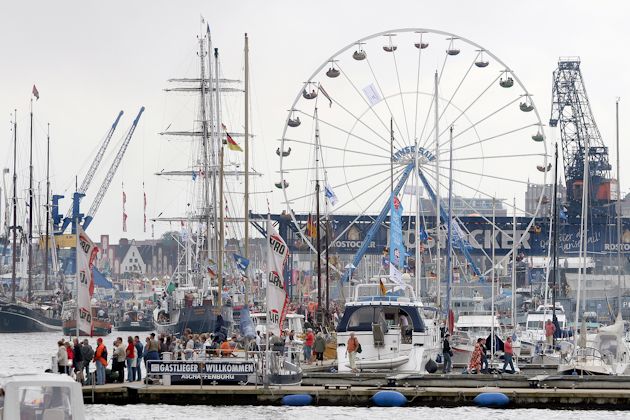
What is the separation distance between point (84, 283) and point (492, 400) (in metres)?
13.7

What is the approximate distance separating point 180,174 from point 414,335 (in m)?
78.0

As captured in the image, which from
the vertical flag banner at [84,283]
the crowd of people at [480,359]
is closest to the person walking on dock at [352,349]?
the crowd of people at [480,359]

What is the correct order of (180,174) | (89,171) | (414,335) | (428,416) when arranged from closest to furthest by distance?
(428,416)
(414,335)
(180,174)
(89,171)

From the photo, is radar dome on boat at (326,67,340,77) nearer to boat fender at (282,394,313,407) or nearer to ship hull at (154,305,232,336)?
ship hull at (154,305,232,336)

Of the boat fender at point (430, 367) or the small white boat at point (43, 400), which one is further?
the boat fender at point (430, 367)

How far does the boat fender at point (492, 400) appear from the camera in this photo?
50938 millimetres

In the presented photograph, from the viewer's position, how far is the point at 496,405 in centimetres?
5094

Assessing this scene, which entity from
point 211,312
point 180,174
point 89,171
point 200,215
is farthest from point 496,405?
point 89,171

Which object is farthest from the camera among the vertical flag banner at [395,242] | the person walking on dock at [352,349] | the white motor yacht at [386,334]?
the vertical flag banner at [395,242]

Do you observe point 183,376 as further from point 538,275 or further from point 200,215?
point 538,275

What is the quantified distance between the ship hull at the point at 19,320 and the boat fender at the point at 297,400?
11161 cm

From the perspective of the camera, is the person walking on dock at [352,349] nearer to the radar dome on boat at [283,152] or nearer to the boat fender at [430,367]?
the boat fender at [430,367]

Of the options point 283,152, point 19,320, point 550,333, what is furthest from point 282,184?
point 19,320

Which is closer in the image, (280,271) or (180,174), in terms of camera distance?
(280,271)
